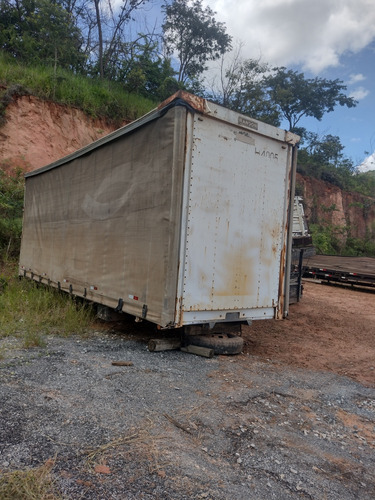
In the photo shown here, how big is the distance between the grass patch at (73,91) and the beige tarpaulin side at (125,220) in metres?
9.64

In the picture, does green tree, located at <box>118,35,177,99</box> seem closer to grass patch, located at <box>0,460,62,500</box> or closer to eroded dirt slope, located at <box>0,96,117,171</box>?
eroded dirt slope, located at <box>0,96,117,171</box>

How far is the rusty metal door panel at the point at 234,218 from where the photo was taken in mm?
4828

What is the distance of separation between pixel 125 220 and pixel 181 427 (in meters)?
3.12

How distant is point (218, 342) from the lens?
17.7 feet

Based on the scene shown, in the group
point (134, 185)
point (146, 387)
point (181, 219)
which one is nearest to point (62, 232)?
point (134, 185)

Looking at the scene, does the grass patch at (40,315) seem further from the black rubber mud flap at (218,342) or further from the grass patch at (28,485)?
the grass patch at (28,485)

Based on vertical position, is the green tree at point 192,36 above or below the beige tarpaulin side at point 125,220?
above

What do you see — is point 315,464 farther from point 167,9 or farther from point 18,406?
point 167,9

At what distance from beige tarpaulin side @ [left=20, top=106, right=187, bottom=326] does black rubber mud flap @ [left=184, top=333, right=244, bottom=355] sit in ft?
2.74

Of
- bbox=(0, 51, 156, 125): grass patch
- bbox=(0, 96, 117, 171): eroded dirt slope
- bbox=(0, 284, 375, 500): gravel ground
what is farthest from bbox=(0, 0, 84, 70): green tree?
bbox=(0, 284, 375, 500): gravel ground

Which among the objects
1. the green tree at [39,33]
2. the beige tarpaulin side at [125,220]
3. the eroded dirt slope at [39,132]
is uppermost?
the green tree at [39,33]

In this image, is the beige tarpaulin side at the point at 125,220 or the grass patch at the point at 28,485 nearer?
the grass patch at the point at 28,485

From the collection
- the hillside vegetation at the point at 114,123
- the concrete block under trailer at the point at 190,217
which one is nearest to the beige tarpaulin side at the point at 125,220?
the concrete block under trailer at the point at 190,217

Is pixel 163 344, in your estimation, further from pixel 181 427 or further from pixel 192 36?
pixel 192 36
